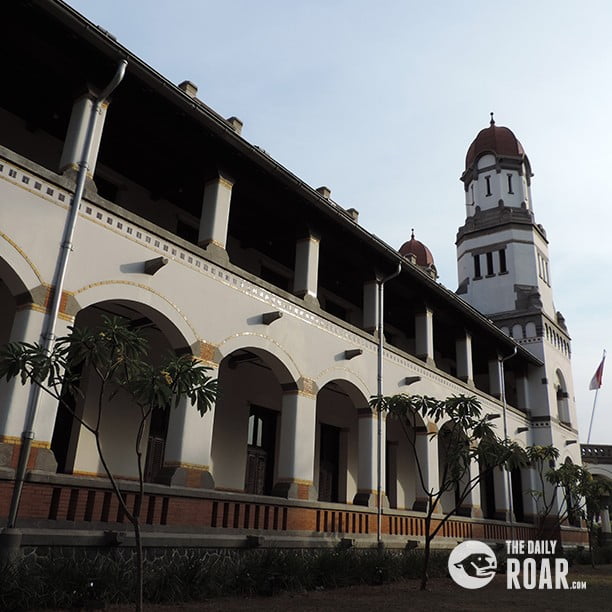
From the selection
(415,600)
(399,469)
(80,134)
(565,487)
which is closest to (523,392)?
(565,487)

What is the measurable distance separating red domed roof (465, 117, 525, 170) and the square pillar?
17.0 m

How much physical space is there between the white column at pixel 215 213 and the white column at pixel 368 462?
5923mm

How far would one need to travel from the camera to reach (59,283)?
8820 millimetres

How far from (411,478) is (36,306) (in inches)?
607

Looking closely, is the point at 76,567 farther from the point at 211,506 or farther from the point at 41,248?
the point at 41,248

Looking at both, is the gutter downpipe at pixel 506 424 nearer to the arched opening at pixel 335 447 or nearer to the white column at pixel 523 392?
the white column at pixel 523 392

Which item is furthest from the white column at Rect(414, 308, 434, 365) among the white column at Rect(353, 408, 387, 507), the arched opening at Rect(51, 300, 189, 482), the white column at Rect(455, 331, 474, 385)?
the arched opening at Rect(51, 300, 189, 482)

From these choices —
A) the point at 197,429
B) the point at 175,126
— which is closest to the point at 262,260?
the point at 175,126

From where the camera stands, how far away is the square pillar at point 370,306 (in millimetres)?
16141

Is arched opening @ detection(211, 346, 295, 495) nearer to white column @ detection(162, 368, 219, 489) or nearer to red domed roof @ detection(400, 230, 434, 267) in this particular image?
white column @ detection(162, 368, 219, 489)

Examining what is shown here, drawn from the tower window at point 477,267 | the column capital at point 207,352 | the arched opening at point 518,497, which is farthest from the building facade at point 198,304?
the tower window at point 477,267

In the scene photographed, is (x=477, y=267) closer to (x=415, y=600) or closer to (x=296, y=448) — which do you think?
(x=296, y=448)

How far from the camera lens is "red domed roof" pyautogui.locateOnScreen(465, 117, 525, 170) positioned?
30.1 meters

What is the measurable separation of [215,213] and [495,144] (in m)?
22.5
